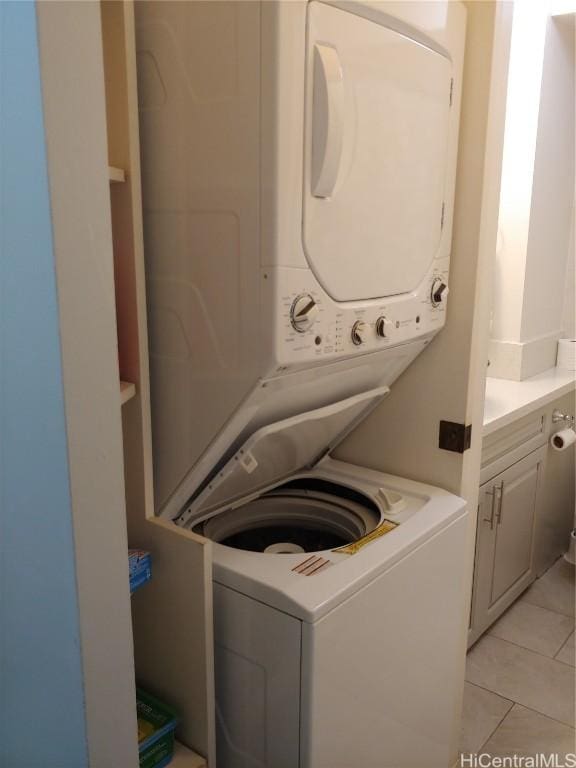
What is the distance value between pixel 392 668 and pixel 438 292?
3.13 feet

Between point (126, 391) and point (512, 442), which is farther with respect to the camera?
point (512, 442)

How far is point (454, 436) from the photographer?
191cm

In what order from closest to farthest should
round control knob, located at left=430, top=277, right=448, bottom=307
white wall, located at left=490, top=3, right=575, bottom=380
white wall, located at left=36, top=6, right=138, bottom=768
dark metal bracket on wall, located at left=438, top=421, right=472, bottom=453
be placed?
1. white wall, located at left=36, top=6, right=138, bottom=768
2. round control knob, located at left=430, top=277, right=448, bottom=307
3. dark metal bracket on wall, located at left=438, top=421, right=472, bottom=453
4. white wall, located at left=490, top=3, right=575, bottom=380

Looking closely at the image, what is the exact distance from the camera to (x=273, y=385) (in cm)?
136

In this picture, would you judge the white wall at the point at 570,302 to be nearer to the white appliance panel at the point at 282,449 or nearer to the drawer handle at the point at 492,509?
the drawer handle at the point at 492,509

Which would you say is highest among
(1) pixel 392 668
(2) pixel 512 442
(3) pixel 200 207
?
(3) pixel 200 207

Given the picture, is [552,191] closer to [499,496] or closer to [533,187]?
[533,187]

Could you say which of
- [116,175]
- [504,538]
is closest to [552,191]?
[504,538]

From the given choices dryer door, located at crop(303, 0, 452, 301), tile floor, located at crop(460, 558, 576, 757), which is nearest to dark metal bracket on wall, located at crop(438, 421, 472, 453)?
dryer door, located at crop(303, 0, 452, 301)

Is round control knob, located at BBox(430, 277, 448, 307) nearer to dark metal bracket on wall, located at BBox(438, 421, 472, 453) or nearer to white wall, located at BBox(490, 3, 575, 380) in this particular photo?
dark metal bracket on wall, located at BBox(438, 421, 472, 453)

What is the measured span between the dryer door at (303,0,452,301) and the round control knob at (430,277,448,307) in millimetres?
67

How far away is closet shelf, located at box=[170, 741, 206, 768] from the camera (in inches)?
59.8

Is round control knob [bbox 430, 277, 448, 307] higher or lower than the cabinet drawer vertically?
higher

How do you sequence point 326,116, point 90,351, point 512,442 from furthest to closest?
point 512,442
point 326,116
point 90,351
